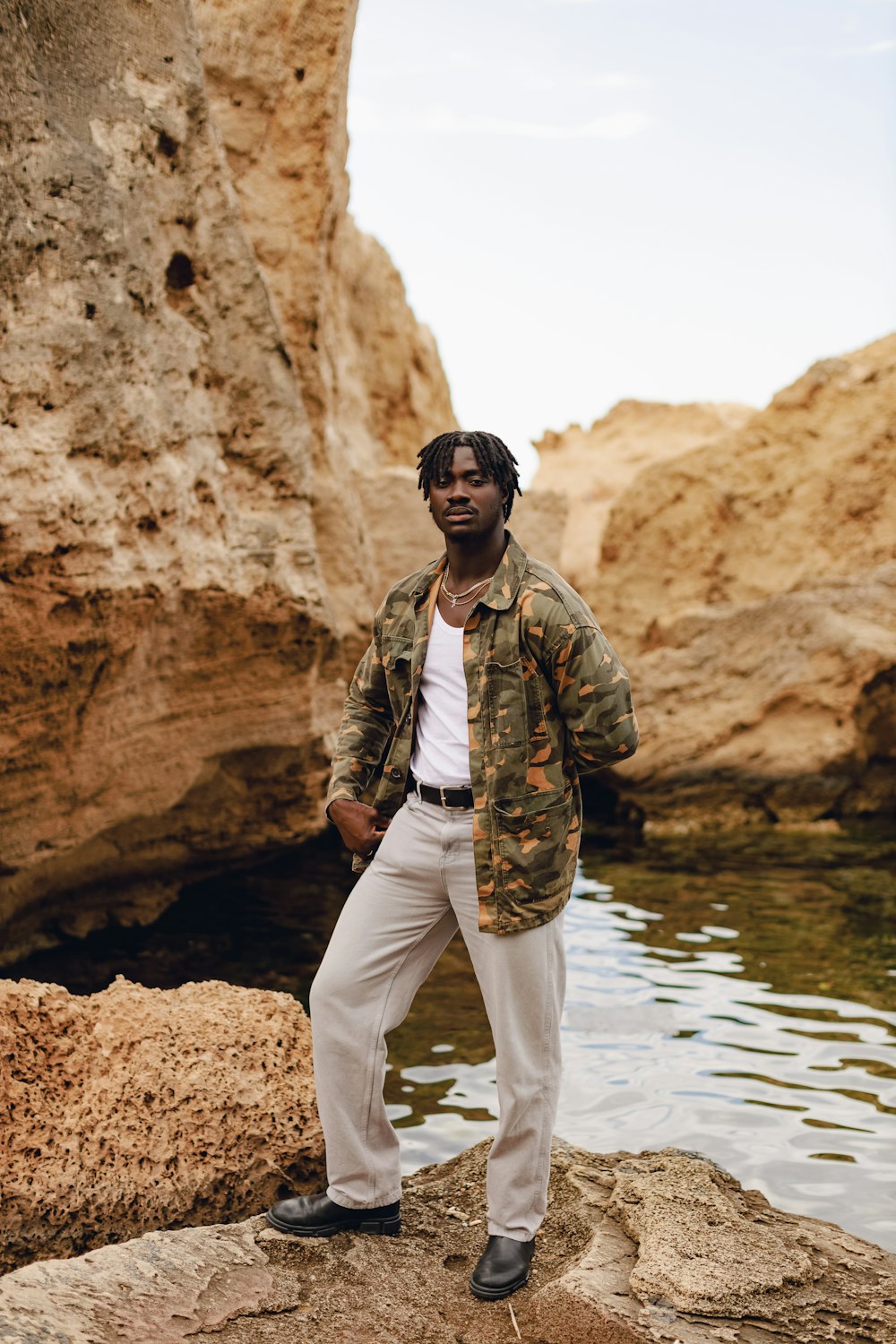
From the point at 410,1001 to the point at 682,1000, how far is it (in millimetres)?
3560

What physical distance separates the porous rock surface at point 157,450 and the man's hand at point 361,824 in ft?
8.11

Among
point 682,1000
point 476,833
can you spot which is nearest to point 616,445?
point 682,1000

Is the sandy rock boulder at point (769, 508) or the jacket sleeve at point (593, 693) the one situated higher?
the sandy rock boulder at point (769, 508)

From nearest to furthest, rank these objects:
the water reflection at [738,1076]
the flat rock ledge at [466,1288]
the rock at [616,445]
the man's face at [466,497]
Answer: the flat rock ledge at [466,1288]
the man's face at [466,497]
the water reflection at [738,1076]
the rock at [616,445]

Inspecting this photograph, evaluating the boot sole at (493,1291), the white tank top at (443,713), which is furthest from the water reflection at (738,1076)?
the white tank top at (443,713)

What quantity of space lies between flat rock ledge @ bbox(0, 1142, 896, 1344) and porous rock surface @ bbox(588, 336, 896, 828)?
25.1 ft

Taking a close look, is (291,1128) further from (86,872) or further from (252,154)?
(252,154)

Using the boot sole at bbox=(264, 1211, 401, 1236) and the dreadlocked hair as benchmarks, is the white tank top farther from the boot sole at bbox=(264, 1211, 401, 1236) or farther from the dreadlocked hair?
the boot sole at bbox=(264, 1211, 401, 1236)

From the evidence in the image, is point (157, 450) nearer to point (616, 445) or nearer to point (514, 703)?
point (514, 703)

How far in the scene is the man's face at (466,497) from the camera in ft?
10.5

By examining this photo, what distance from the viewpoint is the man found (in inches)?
122

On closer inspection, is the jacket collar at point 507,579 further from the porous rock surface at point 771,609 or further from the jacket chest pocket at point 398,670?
the porous rock surface at point 771,609

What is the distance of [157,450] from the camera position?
576cm

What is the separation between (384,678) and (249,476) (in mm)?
3434
